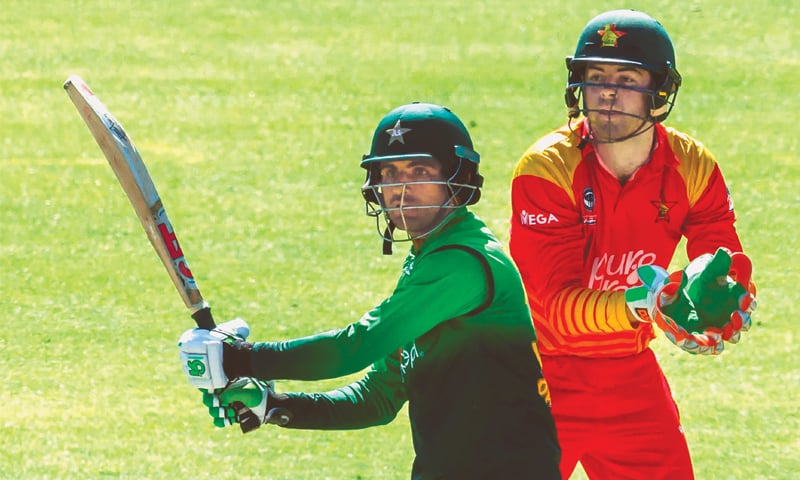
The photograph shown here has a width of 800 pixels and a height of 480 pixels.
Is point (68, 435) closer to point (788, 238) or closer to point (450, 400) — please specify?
point (450, 400)

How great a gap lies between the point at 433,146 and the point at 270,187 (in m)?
7.64

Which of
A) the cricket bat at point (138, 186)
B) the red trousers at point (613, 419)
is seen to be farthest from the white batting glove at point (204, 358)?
the red trousers at point (613, 419)

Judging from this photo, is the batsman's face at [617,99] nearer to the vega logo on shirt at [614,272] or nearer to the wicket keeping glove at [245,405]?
the vega logo on shirt at [614,272]

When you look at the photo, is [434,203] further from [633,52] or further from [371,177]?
[633,52]

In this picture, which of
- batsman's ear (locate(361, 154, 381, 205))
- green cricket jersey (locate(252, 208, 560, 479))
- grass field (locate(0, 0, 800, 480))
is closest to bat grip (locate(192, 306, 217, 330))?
green cricket jersey (locate(252, 208, 560, 479))

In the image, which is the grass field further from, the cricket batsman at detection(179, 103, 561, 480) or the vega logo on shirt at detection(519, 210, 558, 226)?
the cricket batsman at detection(179, 103, 561, 480)

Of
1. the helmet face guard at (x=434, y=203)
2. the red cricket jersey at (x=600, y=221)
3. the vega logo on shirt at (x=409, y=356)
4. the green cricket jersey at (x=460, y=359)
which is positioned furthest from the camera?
the red cricket jersey at (x=600, y=221)

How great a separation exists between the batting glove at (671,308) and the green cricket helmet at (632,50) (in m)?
0.92

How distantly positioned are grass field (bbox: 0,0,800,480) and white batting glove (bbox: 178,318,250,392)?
3.20 m

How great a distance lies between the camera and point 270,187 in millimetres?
12898

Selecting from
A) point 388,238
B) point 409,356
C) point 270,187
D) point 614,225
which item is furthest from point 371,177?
point 270,187

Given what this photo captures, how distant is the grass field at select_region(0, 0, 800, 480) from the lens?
885 centimetres

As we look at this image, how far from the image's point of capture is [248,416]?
544cm

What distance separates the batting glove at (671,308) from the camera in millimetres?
5422
